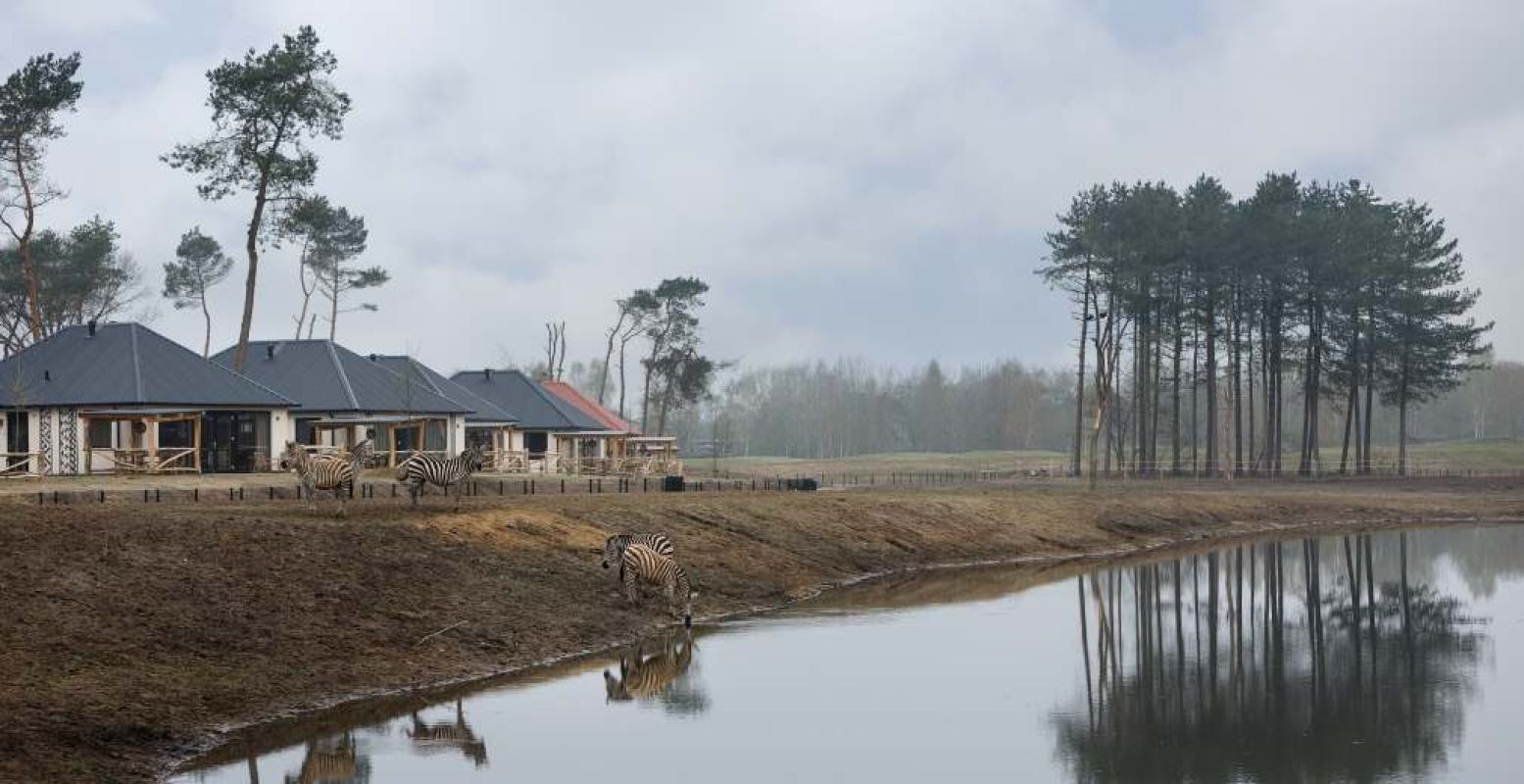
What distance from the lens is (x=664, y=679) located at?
2495cm

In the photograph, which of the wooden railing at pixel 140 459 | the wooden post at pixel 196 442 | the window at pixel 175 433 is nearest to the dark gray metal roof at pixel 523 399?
the window at pixel 175 433

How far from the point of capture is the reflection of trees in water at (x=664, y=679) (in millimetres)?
23109

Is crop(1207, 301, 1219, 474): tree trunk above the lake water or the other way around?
above

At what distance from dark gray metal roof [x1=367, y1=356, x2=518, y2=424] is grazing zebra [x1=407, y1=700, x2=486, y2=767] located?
4611 centimetres

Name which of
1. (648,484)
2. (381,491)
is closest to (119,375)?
(381,491)

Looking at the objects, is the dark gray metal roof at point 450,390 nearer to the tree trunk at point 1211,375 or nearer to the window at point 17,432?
the window at point 17,432

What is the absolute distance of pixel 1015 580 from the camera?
4144cm

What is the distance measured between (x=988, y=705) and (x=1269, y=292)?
63.9 metres

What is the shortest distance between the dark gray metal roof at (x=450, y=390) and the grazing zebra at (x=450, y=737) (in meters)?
46.1

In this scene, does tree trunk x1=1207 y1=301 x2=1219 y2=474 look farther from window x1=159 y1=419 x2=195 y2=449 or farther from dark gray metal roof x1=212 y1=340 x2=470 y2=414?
window x1=159 y1=419 x2=195 y2=449

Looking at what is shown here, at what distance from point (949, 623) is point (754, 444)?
545ft

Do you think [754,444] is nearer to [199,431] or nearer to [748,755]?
[199,431]

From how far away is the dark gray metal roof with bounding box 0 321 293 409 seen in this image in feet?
166

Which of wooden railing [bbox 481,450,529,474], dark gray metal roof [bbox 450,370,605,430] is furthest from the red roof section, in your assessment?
wooden railing [bbox 481,450,529,474]
